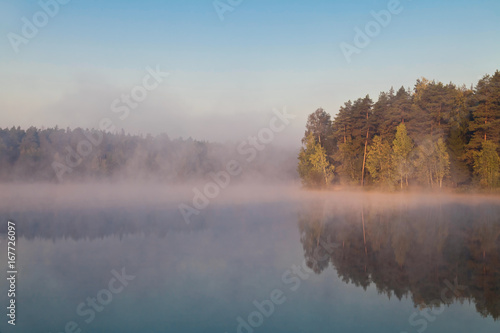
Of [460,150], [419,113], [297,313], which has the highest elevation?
[419,113]

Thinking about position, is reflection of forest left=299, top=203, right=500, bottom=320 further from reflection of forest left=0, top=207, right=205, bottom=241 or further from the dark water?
reflection of forest left=0, top=207, right=205, bottom=241

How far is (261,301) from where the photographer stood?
31.6 ft

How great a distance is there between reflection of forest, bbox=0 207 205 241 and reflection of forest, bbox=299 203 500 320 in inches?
358

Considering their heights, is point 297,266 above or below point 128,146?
below

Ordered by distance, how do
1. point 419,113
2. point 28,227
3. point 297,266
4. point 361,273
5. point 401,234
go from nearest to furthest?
point 361,273, point 297,266, point 401,234, point 28,227, point 419,113

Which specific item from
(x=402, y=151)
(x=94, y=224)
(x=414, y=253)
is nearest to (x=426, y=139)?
(x=402, y=151)

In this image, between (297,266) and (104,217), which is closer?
(297,266)

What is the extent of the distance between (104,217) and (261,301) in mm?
20138

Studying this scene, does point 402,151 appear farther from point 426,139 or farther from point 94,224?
point 94,224

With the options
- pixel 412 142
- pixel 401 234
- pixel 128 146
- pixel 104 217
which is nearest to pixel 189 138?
pixel 128 146

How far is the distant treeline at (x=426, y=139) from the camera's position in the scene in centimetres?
4738

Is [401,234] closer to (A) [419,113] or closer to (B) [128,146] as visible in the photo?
(A) [419,113]

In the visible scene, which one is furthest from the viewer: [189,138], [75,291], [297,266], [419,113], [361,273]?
[189,138]

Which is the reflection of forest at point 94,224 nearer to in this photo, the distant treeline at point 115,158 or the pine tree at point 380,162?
the pine tree at point 380,162
